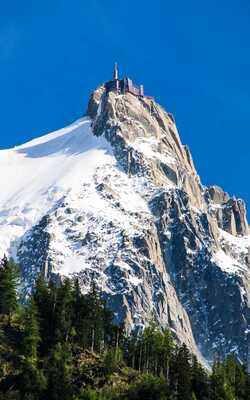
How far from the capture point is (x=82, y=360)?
172625 mm

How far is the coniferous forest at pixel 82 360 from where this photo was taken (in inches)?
6353

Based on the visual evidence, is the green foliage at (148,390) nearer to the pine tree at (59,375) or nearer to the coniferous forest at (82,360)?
the coniferous forest at (82,360)

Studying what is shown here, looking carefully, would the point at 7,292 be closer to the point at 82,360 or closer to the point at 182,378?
the point at 82,360

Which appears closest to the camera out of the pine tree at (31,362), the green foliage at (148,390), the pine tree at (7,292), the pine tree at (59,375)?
the pine tree at (59,375)

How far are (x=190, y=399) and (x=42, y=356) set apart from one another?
2430 cm

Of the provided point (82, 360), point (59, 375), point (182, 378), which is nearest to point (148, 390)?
point (182, 378)

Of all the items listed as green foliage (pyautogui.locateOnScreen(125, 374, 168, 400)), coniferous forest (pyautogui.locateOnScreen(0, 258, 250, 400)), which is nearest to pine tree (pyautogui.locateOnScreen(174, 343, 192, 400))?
coniferous forest (pyautogui.locateOnScreen(0, 258, 250, 400))

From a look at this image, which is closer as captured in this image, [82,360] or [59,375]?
[59,375]

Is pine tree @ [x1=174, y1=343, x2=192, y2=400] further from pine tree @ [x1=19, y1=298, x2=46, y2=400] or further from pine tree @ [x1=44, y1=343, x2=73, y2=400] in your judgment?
pine tree @ [x1=19, y1=298, x2=46, y2=400]

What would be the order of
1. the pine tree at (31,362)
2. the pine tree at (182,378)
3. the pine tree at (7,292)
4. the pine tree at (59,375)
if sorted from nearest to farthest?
the pine tree at (59,375), the pine tree at (31,362), the pine tree at (182,378), the pine tree at (7,292)

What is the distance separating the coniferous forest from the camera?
6353 inches

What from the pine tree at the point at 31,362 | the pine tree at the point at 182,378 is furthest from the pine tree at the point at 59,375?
the pine tree at the point at 182,378

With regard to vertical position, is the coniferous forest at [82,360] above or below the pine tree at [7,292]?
below

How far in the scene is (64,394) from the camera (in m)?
159
